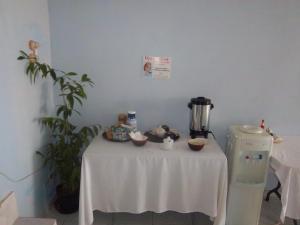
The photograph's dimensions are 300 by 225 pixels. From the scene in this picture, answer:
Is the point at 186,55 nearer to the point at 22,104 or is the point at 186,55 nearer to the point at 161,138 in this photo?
the point at 161,138

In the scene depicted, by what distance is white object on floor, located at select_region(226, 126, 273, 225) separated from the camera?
191 centimetres

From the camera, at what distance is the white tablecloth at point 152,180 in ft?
6.08

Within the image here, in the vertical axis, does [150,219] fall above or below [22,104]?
below

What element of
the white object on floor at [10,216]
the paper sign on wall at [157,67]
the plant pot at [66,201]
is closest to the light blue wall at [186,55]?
the paper sign on wall at [157,67]

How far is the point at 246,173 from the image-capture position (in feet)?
6.61

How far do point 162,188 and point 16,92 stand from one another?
1310 mm

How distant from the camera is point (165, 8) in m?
2.22

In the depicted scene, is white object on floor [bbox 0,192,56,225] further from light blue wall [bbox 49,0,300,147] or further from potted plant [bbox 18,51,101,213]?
light blue wall [bbox 49,0,300,147]

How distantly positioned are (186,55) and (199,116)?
0.60 m

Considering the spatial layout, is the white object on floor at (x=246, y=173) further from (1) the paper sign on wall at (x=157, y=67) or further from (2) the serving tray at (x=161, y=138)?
(1) the paper sign on wall at (x=157, y=67)

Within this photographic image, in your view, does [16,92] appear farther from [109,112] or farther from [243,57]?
[243,57]

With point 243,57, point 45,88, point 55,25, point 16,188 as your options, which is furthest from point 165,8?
point 16,188

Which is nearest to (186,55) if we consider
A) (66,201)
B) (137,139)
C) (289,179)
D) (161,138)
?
(161,138)

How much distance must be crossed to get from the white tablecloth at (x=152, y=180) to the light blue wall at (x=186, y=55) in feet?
2.02
